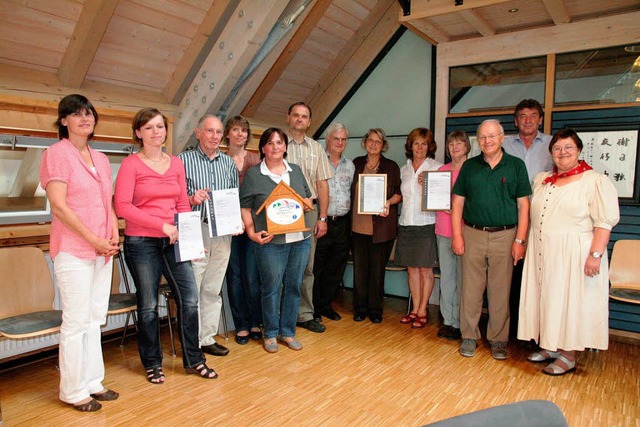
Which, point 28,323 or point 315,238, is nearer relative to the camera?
point 28,323

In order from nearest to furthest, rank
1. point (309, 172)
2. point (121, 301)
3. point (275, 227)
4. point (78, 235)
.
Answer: point (78, 235), point (121, 301), point (275, 227), point (309, 172)

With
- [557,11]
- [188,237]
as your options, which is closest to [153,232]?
[188,237]

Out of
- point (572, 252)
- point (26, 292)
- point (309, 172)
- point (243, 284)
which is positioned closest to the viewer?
point (26, 292)

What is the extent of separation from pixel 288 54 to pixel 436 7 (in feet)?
4.87

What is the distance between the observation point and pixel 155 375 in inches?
114

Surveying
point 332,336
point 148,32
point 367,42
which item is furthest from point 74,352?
point 367,42

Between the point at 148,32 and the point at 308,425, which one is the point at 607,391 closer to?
the point at 308,425

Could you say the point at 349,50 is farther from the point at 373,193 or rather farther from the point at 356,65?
the point at 373,193

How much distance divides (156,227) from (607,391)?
2.84 metres

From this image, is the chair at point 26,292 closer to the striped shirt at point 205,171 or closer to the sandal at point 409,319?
the striped shirt at point 205,171

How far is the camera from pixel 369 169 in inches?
161

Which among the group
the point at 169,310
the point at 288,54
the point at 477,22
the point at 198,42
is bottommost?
the point at 169,310

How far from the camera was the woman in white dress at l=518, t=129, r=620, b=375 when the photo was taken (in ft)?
9.66

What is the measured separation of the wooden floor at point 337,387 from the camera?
98.7 inches
